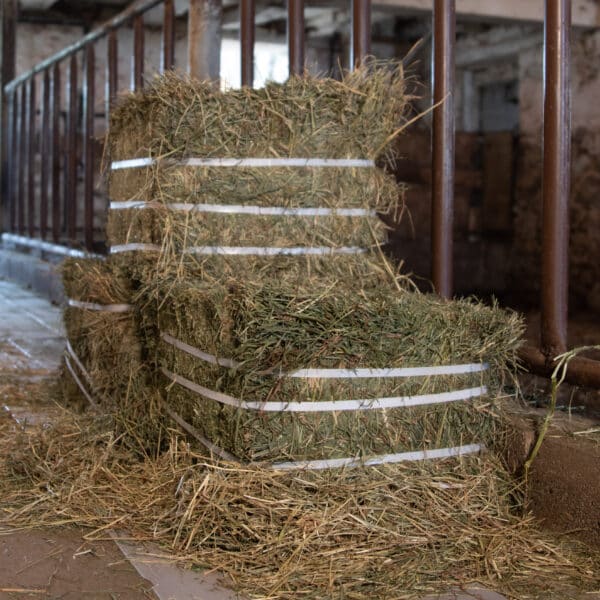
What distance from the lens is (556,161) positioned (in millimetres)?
2662

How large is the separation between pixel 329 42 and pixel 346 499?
11018 millimetres

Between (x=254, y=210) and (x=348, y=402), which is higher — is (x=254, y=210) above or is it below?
above

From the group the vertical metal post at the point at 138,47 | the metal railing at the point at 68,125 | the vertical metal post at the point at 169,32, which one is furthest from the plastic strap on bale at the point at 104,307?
the vertical metal post at the point at 138,47

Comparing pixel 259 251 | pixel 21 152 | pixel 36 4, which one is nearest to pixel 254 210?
pixel 259 251

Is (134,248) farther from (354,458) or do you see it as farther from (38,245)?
(38,245)

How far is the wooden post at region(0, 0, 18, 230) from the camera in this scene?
31.1ft

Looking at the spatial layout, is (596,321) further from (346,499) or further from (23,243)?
(346,499)

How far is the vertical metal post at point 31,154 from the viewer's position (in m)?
8.27

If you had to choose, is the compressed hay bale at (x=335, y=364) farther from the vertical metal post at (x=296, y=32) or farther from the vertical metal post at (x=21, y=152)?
the vertical metal post at (x=21, y=152)

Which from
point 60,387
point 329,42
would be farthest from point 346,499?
point 329,42

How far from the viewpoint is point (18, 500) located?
2428mm

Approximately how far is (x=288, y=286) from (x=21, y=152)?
23.7ft

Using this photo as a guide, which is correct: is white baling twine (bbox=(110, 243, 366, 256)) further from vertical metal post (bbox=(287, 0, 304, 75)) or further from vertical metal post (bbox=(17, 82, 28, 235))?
vertical metal post (bbox=(17, 82, 28, 235))

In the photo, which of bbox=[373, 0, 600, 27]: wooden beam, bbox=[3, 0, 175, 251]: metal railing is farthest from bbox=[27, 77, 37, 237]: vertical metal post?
bbox=[373, 0, 600, 27]: wooden beam
